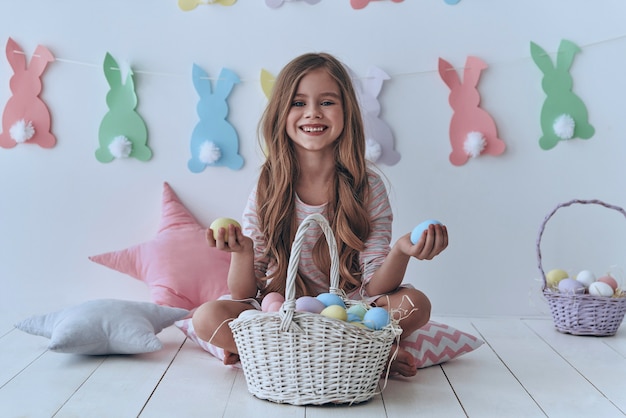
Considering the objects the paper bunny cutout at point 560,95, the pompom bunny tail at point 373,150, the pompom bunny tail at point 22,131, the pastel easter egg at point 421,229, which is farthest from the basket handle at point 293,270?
the pompom bunny tail at point 22,131

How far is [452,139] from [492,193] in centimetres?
20

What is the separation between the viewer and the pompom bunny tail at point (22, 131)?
2434 millimetres

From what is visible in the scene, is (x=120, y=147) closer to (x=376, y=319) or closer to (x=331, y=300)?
(x=331, y=300)

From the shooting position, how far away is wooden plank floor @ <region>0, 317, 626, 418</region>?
148 centimetres

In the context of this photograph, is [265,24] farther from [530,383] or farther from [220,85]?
[530,383]

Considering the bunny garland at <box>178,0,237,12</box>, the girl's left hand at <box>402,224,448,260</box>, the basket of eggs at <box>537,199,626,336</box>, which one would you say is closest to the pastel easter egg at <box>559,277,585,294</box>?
the basket of eggs at <box>537,199,626,336</box>

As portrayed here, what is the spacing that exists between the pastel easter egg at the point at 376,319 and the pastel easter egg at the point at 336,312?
0.04 meters

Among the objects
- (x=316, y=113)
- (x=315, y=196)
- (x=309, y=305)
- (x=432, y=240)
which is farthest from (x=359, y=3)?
(x=309, y=305)

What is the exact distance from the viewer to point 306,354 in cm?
146

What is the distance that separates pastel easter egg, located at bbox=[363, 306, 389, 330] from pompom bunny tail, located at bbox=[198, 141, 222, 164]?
3.40 ft

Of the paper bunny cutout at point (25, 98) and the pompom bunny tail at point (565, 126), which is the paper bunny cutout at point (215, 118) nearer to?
the paper bunny cutout at point (25, 98)

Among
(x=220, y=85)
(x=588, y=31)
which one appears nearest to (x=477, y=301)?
(x=588, y=31)

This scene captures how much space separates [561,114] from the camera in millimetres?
2396

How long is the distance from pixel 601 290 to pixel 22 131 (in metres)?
1.70
